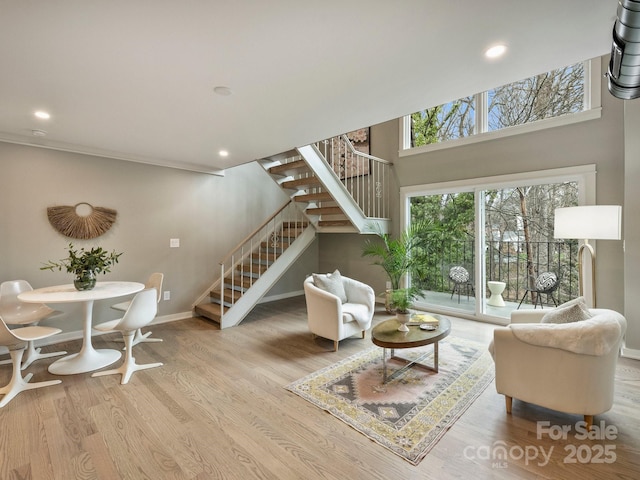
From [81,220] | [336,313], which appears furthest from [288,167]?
[81,220]

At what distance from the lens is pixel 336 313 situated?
3283 mm

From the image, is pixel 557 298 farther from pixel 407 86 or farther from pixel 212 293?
pixel 212 293

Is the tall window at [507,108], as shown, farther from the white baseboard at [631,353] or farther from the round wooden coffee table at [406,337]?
the white baseboard at [631,353]

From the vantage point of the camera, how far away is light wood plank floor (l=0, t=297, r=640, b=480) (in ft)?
5.55

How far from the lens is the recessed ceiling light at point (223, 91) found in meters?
2.37

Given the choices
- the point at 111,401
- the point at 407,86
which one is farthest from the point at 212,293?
the point at 407,86

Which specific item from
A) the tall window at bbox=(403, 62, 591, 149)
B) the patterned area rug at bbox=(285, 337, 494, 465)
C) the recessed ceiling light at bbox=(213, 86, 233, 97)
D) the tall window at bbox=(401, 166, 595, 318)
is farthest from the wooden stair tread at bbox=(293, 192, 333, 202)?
the patterned area rug at bbox=(285, 337, 494, 465)

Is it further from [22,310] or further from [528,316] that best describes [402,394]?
[22,310]

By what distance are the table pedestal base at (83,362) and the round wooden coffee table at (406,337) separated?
2824mm

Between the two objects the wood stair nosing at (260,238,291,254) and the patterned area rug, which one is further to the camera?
the wood stair nosing at (260,238,291,254)

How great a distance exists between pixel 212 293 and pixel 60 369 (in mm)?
2137

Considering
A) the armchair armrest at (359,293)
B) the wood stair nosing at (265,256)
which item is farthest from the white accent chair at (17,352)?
the armchair armrest at (359,293)

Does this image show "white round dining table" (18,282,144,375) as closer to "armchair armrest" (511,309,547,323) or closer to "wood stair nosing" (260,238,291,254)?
"wood stair nosing" (260,238,291,254)

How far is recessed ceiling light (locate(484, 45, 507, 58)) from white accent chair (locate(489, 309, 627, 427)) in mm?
1833
